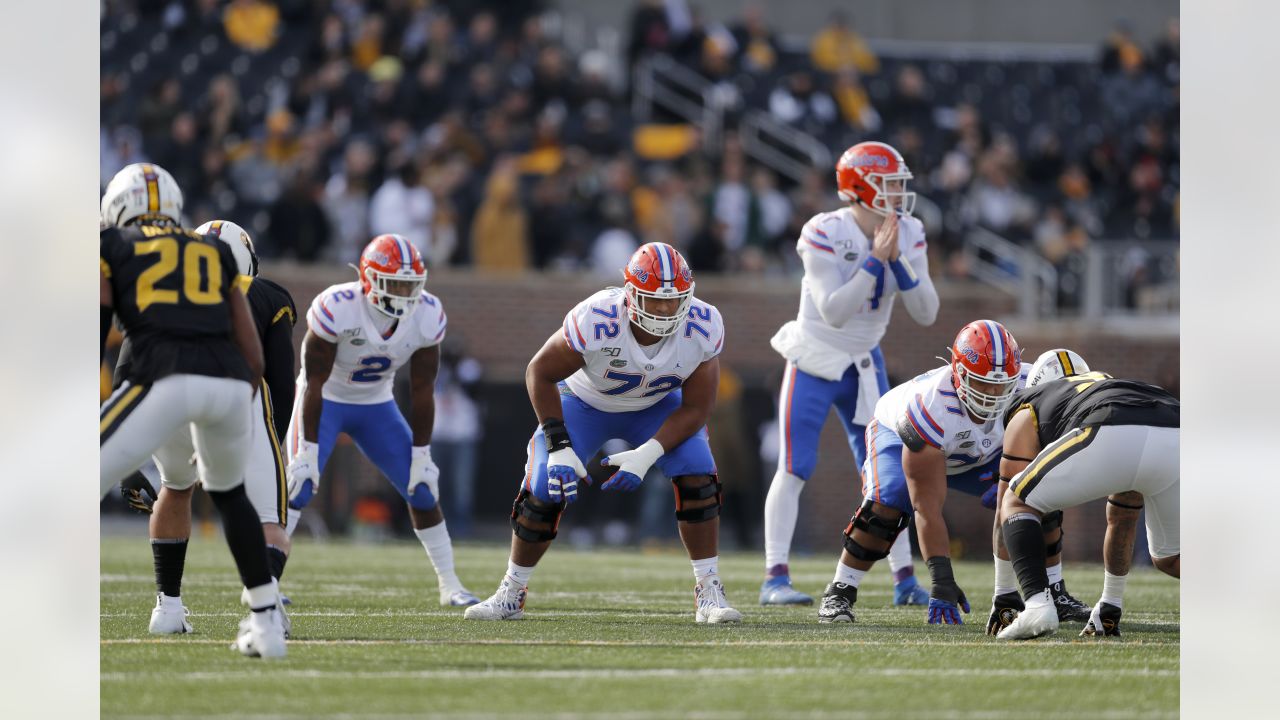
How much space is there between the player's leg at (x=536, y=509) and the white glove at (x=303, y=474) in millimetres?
917

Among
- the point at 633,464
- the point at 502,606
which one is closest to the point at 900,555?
the point at 633,464

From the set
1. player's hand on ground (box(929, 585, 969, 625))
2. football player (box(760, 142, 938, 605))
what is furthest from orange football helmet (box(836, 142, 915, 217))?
player's hand on ground (box(929, 585, 969, 625))

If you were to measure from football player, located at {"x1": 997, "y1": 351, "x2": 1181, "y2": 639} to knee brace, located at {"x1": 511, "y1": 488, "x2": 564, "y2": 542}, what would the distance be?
1746mm

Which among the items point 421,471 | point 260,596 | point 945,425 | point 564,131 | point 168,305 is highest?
point 564,131

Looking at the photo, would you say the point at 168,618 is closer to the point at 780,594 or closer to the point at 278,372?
the point at 278,372

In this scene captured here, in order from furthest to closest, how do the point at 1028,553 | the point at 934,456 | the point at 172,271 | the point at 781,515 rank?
the point at 781,515 → the point at 934,456 → the point at 1028,553 → the point at 172,271

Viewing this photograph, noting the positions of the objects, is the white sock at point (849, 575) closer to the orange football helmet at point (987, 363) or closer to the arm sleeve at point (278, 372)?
the orange football helmet at point (987, 363)

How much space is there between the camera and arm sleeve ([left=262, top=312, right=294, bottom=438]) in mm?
6113

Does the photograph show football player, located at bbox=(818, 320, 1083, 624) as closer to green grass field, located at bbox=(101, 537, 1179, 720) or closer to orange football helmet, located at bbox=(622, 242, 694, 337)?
green grass field, located at bbox=(101, 537, 1179, 720)

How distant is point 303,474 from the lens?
6.98 m

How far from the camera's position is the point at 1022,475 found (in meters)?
5.68

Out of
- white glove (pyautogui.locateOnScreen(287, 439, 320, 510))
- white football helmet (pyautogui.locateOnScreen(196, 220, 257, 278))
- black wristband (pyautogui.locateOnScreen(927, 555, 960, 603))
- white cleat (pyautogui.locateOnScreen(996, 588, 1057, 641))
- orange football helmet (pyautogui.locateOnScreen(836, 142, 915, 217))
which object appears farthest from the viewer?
orange football helmet (pyautogui.locateOnScreen(836, 142, 915, 217))

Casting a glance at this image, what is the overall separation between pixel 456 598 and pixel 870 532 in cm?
187
